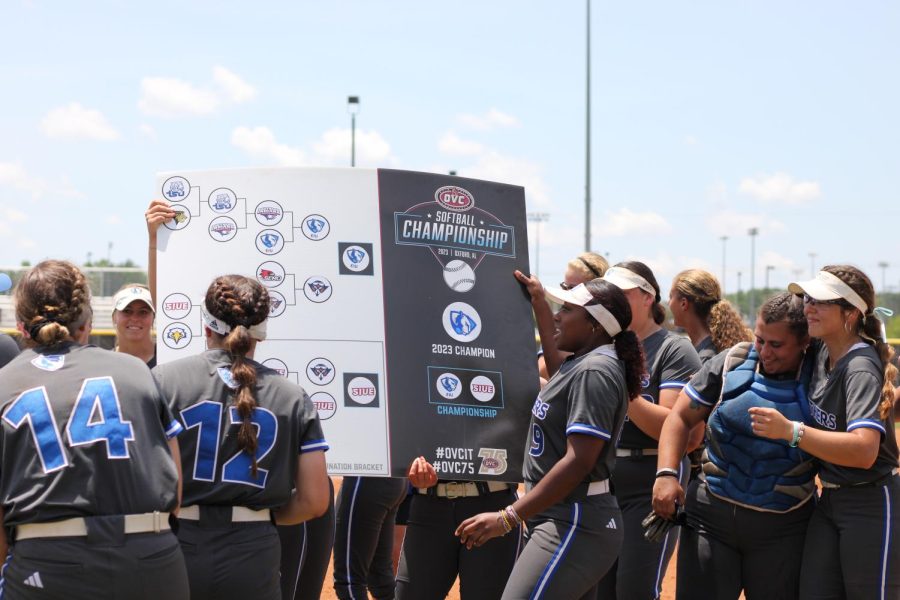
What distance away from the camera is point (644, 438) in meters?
4.96

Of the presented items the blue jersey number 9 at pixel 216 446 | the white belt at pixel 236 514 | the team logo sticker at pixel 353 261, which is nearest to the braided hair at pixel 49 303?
the blue jersey number 9 at pixel 216 446

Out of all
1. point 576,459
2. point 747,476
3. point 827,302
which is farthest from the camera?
point 747,476

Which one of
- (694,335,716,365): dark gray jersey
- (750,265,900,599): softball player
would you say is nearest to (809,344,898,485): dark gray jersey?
(750,265,900,599): softball player

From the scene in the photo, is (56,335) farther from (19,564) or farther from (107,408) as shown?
(19,564)

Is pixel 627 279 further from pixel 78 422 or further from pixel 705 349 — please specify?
pixel 78 422

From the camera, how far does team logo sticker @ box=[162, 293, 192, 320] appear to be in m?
4.60

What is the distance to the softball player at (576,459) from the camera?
12.9 feet

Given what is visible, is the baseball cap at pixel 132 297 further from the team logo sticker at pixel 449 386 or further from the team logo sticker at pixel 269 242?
the team logo sticker at pixel 449 386

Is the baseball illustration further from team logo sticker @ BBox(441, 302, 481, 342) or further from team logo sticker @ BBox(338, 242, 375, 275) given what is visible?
team logo sticker @ BBox(338, 242, 375, 275)

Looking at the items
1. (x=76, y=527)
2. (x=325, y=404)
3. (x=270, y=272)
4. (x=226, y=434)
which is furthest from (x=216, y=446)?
(x=270, y=272)

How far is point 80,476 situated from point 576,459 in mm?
1822

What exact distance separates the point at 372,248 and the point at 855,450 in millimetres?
2281

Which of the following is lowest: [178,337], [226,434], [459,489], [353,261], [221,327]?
[459,489]

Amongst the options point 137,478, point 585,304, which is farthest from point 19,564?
point 585,304
